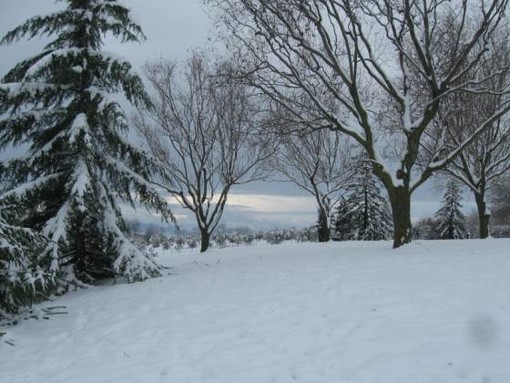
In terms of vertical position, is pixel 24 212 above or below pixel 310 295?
above

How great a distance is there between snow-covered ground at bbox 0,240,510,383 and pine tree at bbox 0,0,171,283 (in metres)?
1.61

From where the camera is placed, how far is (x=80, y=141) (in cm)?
938

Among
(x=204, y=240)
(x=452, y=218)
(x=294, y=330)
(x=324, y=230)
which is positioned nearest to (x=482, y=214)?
(x=324, y=230)

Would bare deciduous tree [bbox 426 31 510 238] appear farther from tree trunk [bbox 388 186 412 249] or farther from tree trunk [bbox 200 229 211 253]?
tree trunk [bbox 200 229 211 253]

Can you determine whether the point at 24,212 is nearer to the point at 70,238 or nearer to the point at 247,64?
the point at 70,238

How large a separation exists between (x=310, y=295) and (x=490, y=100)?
1533 centimetres

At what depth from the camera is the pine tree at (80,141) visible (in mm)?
9703

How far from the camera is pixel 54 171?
10258 mm

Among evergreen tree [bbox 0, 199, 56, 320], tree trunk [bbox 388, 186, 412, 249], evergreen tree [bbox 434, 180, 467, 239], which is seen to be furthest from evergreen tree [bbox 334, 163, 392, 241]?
evergreen tree [bbox 0, 199, 56, 320]

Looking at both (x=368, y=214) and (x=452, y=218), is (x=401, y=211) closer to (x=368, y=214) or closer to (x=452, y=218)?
(x=368, y=214)

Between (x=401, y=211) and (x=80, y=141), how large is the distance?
8.04 meters

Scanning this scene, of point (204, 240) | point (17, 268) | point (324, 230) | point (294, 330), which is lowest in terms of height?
point (294, 330)

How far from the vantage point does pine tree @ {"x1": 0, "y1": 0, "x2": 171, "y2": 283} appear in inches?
382

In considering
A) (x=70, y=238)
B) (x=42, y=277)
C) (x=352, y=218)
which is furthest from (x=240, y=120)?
(x=352, y=218)
